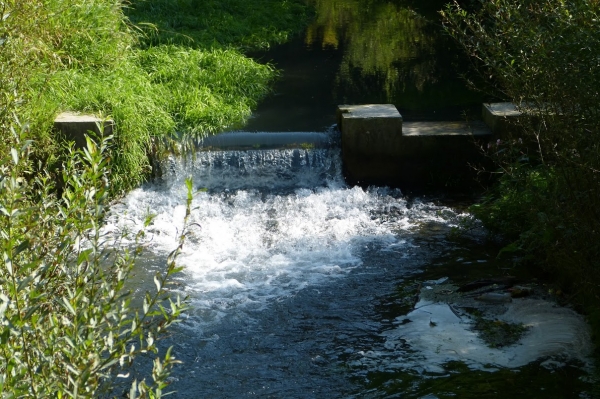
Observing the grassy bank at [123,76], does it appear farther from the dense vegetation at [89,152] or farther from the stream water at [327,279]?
the stream water at [327,279]

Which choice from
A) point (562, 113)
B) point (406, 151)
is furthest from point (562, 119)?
point (406, 151)

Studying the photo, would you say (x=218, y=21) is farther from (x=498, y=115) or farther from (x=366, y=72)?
(x=498, y=115)

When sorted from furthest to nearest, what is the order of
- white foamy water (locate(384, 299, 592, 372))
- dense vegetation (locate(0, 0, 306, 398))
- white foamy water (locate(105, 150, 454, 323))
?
white foamy water (locate(105, 150, 454, 323))
white foamy water (locate(384, 299, 592, 372))
dense vegetation (locate(0, 0, 306, 398))

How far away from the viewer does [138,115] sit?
951 centimetres

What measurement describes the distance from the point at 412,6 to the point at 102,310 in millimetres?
18722

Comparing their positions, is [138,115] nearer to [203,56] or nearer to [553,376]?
[203,56]

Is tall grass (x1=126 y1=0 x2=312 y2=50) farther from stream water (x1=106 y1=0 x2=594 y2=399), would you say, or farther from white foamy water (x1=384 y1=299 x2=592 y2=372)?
white foamy water (x1=384 y1=299 x2=592 y2=372)

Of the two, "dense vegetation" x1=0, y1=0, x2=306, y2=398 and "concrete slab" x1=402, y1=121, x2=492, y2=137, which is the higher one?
"dense vegetation" x1=0, y1=0, x2=306, y2=398

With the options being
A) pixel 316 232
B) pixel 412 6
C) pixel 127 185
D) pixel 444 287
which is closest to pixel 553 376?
pixel 444 287

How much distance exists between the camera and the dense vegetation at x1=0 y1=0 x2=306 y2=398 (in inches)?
102

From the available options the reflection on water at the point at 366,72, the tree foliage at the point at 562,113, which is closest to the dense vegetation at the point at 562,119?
the tree foliage at the point at 562,113

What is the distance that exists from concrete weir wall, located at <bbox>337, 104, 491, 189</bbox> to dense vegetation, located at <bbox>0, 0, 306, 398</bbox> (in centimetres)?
191

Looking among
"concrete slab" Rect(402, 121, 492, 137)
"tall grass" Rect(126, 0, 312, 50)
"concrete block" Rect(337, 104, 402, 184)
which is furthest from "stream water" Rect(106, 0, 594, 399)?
"tall grass" Rect(126, 0, 312, 50)

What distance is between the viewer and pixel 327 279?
23.2ft
